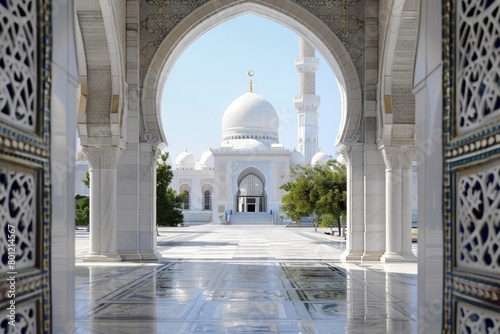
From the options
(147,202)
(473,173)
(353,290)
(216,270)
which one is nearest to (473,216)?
(473,173)

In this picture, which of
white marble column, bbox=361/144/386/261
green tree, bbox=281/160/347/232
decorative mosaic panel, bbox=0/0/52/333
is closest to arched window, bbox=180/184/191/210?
green tree, bbox=281/160/347/232

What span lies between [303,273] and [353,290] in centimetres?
163

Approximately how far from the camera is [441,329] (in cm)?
258

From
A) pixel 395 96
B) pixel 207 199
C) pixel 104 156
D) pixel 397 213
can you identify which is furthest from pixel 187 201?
pixel 395 96

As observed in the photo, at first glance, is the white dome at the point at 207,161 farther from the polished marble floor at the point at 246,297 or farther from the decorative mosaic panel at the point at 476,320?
the decorative mosaic panel at the point at 476,320

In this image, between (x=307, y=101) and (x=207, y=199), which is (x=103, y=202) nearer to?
(x=307, y=101)

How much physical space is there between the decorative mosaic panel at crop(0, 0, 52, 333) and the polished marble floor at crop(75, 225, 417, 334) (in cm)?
172

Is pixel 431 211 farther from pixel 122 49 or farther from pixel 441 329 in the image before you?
pixel 122 49

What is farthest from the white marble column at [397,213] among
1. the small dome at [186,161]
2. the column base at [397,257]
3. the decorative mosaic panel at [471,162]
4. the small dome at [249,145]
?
the small dome at [186,161]

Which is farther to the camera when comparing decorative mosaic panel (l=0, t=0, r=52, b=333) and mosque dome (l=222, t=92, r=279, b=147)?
mosque dome (l=222, t=92, r=279, b=147)

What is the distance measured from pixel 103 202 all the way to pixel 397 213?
3.94 m

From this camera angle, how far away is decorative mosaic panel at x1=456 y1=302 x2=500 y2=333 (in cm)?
210

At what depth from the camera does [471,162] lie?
228cm

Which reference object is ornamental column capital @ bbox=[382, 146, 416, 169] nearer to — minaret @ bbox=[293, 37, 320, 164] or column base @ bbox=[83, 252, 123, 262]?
column base @ bbox=[83, 252, 123, 262]
